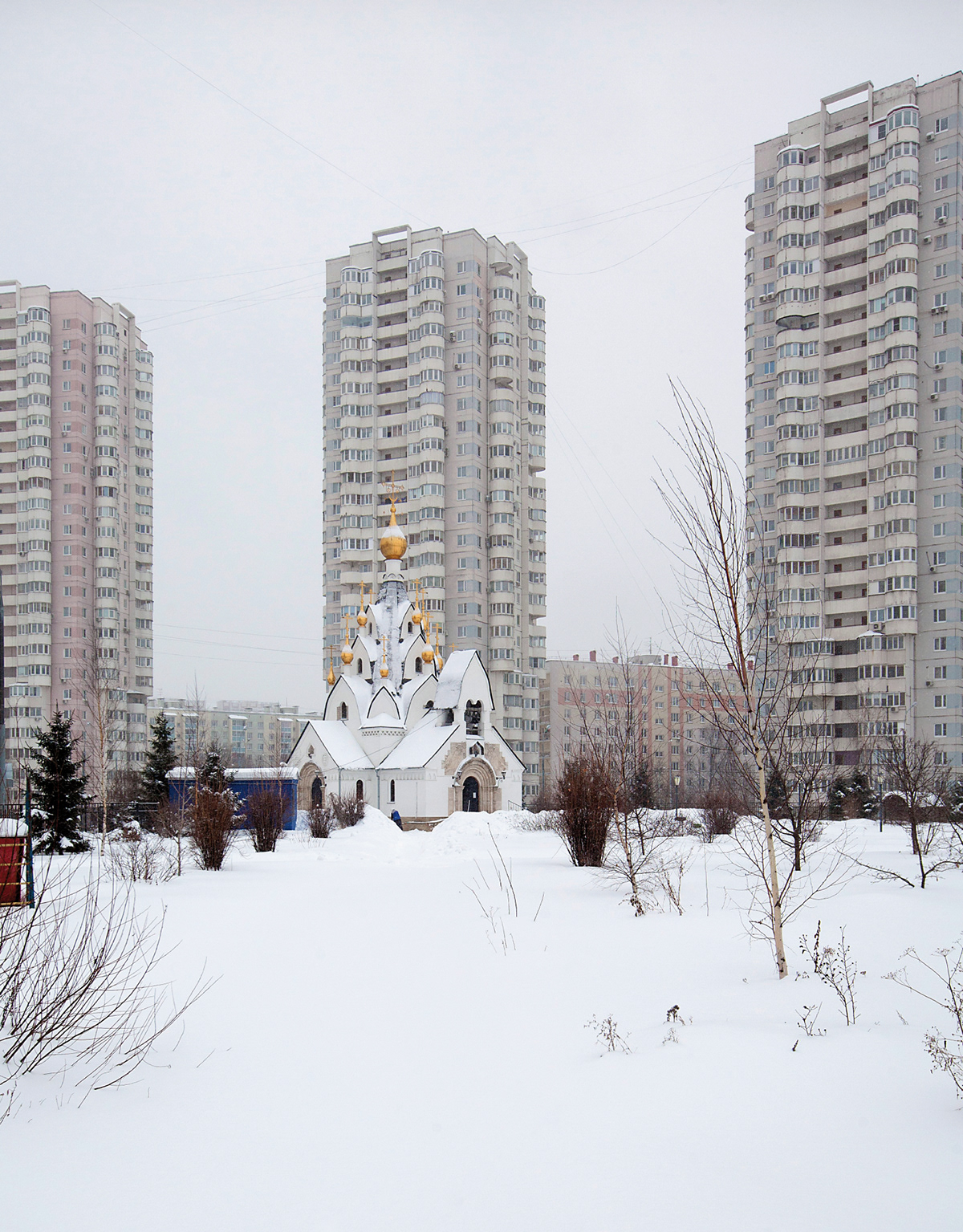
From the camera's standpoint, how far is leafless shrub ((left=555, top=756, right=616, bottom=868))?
616 inches

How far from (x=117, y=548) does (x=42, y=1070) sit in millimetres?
62444

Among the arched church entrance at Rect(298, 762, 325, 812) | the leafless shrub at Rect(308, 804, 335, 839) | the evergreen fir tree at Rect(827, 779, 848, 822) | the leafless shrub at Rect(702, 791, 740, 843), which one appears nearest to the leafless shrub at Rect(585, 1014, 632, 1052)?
the leafless shrub at Rect(702, 791, 740, 843)

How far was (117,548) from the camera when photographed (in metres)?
64.0

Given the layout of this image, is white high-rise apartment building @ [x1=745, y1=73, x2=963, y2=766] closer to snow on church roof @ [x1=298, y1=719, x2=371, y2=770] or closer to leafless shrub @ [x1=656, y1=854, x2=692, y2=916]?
snow on church roof @ [x1=298, y1=719, x2=371, y2=770]

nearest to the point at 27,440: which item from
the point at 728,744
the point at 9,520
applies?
the point at 9,520

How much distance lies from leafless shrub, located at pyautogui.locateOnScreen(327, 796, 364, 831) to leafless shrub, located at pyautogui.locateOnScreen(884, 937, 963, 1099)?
2194 centimetres

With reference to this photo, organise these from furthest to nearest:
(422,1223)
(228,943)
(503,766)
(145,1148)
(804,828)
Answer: (503,766) < (804,828) < (228,943) < (145,1148) < (422,1223)

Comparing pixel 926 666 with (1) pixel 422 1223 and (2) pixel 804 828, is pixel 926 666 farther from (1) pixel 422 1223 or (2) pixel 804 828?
(1) pixel 422 1223

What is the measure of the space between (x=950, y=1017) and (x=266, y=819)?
17626mm

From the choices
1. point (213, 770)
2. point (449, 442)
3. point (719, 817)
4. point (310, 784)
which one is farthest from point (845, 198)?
point (213, 770)

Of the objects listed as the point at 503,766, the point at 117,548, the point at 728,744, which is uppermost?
the point at 117,548

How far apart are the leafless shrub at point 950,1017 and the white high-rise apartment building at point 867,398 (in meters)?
35.3

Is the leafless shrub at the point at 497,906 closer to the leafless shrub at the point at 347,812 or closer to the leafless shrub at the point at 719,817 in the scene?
the leafless shrub at the point at 719,817

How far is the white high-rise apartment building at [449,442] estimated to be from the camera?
59031mm
